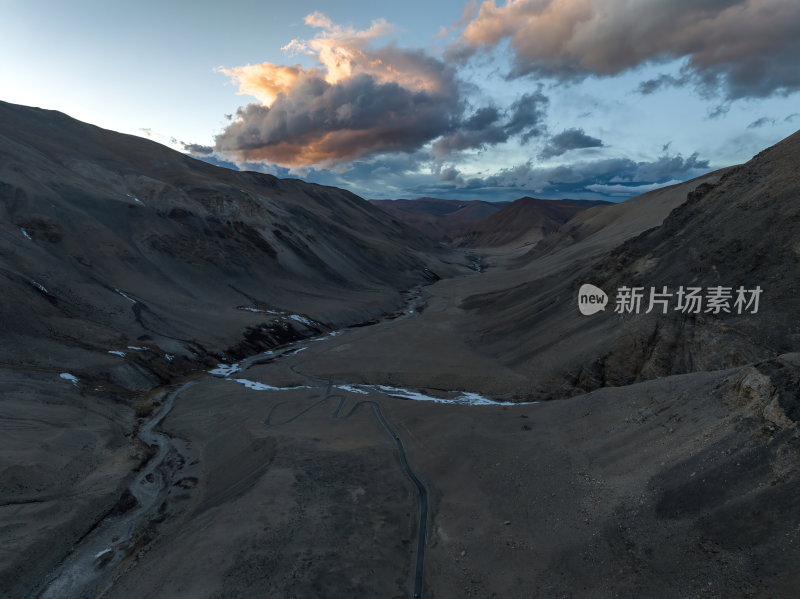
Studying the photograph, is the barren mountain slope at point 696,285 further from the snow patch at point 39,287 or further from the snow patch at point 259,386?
the snow patch at point 39,287

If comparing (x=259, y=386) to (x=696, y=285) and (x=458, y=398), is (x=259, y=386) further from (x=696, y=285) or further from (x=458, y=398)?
(x=696, y=285)

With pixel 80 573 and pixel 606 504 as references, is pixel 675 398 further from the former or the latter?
pixel 80 573

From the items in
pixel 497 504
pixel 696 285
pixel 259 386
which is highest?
pixel 696 285

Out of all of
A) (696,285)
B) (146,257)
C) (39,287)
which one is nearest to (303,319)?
(146,257)

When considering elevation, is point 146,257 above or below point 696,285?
below

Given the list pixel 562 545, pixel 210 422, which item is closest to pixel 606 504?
pixel 562 545

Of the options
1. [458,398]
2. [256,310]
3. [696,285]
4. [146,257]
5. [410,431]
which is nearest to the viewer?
[410,431]

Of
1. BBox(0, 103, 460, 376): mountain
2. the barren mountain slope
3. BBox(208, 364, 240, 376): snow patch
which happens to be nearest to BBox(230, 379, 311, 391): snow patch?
BBox(208, 364, 240, 376): snow patch

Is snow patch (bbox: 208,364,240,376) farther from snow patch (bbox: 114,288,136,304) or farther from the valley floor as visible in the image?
the valley floor
